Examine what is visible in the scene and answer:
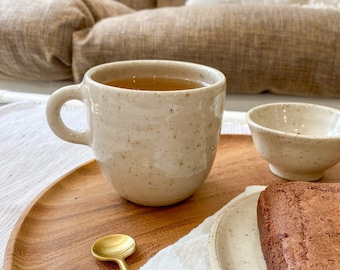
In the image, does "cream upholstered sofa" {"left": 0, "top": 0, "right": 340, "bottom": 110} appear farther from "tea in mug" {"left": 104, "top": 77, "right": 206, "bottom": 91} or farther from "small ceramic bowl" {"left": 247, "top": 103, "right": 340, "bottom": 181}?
"tea in mug" {"left": 104, "top": 77, "right": 206, "bottom": 91}

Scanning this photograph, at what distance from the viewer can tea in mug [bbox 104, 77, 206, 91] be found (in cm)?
54

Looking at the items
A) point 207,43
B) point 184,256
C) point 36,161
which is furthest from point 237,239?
point 207,43

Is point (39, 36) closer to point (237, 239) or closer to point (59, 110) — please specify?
point (59, 110)

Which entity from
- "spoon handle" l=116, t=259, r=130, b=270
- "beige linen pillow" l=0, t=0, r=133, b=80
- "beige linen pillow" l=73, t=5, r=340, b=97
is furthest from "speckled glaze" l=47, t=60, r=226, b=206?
"beige linen pillow" l=0, t=0, r=133, b=80

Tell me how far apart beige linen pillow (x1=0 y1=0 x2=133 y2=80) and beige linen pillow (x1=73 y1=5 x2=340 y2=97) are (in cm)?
8

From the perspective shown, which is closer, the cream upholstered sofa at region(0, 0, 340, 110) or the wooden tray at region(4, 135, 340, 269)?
the wooden tray at region(4, 135, 340, 269)

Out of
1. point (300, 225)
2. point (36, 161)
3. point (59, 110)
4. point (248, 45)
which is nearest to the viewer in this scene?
point (300, 225)

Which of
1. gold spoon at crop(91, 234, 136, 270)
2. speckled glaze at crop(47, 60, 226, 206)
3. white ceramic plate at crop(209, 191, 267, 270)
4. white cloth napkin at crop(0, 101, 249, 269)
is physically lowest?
white cloth napkin at crop(0, 101, 249, 269)

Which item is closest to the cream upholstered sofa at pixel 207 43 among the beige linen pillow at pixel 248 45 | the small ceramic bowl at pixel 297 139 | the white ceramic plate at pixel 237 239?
the beige linen pillow at pixel 248 45

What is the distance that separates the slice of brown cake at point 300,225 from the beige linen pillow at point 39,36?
0.95m

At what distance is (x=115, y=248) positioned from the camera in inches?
17.3

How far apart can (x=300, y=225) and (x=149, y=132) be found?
0.18 metres

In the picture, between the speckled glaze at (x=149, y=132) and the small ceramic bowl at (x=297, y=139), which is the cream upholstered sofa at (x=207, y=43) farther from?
the speckled glaze at (x=149, y=132)

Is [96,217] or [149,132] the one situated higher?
[149,132]
